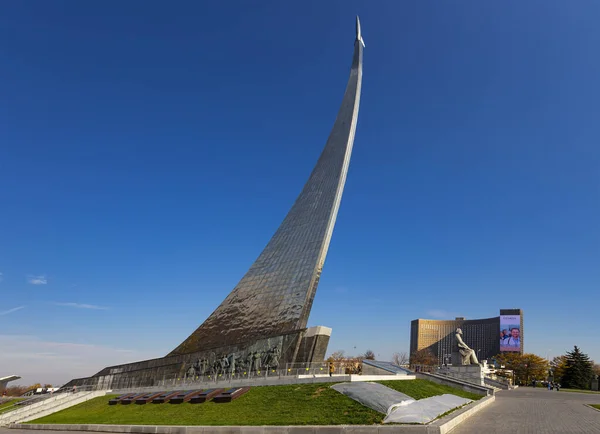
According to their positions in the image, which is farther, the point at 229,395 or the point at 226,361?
the point at 226,361

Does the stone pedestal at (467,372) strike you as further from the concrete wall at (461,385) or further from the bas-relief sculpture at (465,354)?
the concrete wall at (461,385)

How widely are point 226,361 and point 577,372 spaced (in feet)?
118

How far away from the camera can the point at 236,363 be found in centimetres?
1656

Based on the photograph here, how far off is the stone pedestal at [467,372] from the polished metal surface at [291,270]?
10.9 meters

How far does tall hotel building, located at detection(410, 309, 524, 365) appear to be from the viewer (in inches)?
3179

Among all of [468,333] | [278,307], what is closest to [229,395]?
[278,307]

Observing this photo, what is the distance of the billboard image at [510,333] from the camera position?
76562mm

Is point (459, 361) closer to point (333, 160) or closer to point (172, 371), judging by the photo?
point (333, 160)

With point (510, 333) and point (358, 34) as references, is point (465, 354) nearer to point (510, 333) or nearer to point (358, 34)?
point (358, 34)

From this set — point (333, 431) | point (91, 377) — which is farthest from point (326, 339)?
point (91, 377)

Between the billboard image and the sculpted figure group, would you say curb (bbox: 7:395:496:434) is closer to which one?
the sculpted figure group

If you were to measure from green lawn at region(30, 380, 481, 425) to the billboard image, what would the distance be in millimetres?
71050

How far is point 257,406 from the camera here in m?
10.9

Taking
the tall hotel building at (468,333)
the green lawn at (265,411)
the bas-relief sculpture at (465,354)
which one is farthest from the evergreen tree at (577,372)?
the tall hotel building at (468,333)
